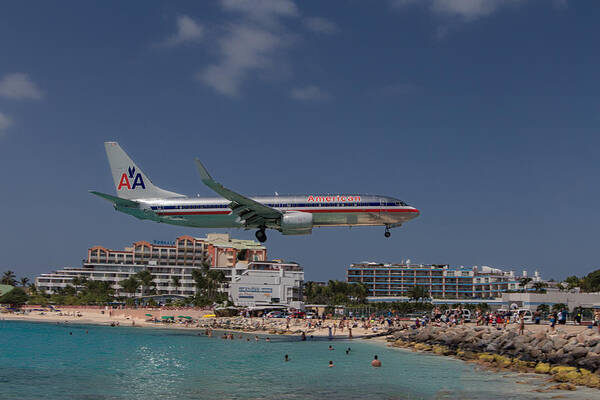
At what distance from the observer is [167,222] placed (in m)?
56.8

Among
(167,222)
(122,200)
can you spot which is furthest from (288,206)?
(122,200)

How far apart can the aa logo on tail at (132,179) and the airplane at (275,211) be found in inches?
134

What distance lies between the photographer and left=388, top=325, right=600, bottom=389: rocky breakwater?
41.5m

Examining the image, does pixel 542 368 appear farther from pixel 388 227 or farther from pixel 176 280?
pixel 176 280

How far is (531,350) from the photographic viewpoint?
4884 centimetres

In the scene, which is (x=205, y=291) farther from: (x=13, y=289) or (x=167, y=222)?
(x=167, y=222)

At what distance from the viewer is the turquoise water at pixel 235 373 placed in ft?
131

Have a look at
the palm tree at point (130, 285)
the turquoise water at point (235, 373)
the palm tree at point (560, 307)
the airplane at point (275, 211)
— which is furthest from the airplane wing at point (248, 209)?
the palm tree at point (130, 285)

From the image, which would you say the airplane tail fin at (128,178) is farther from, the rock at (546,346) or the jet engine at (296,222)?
the rock at (546,346)

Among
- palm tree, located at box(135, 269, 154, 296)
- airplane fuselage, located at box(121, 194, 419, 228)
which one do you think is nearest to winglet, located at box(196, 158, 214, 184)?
airplane fuselage, located at box(121, 194, 419, 228)

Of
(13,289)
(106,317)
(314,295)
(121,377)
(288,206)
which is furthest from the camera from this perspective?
(314,295)

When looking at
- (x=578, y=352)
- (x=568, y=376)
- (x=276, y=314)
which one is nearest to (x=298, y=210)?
(x=578, y=352)

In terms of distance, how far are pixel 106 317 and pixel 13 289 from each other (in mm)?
39264

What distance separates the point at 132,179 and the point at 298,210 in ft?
63.0
